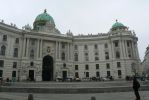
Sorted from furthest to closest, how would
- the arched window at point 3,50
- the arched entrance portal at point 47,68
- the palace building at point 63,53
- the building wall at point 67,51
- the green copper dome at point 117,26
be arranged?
the green copper dome at point 117,26, the arched entrance portal at point 47,68, the palace building at point 63,53, the building wall at point 67,51, the arched window at point 3,50

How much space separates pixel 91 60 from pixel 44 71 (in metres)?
21.7

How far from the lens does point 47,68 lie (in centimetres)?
6962

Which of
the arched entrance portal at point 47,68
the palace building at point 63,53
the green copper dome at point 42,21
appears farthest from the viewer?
the green copper dome at point 42,21

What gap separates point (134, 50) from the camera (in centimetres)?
7344

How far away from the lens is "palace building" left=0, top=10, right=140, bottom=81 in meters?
62.3

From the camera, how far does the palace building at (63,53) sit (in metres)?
62.3

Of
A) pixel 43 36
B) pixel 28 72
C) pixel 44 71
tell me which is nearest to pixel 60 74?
pixel 44 71

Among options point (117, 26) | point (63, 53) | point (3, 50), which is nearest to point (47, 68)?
point (63, 53)

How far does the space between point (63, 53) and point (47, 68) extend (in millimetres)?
10012

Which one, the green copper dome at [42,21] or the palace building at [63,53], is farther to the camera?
the green copper dome at [42,21]

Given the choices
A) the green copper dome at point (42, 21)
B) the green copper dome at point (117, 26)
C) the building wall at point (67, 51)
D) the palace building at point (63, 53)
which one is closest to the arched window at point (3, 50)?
the palace building at point (63, 53)

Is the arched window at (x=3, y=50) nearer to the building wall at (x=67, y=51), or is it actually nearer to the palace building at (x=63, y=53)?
the palace building at (x=63, y=53)

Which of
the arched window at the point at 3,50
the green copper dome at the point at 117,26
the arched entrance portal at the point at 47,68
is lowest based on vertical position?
the arched entrance portal at the point at 47,68

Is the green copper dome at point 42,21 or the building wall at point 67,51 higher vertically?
the green copper dome at point 42,21
